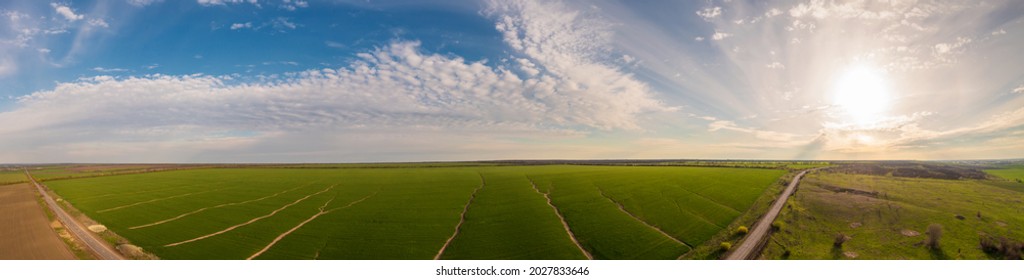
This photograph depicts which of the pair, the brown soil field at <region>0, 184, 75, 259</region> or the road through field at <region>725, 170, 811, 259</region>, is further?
the brown soil field at <region>0, 184, 75, 259</region>

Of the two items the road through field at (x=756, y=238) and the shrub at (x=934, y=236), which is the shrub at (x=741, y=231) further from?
the shrub at (x=934, y=236)

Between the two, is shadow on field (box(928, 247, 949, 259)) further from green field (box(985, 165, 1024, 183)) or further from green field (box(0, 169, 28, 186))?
green field (box(0, 169, 28, 186))

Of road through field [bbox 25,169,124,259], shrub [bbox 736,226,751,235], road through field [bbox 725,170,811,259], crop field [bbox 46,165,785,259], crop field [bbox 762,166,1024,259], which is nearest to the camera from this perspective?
road through field [bbox 725,170,811,259]

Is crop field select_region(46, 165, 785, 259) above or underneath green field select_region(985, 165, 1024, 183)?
underneath

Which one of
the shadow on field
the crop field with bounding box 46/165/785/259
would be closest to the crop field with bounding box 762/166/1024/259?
the shadow on field

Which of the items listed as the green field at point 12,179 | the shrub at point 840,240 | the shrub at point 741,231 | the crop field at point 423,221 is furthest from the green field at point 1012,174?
the green field at point 12,179

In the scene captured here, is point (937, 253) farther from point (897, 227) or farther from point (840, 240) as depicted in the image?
point (897, 227)

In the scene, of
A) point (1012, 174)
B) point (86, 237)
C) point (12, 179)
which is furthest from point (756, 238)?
point (12, 179)
